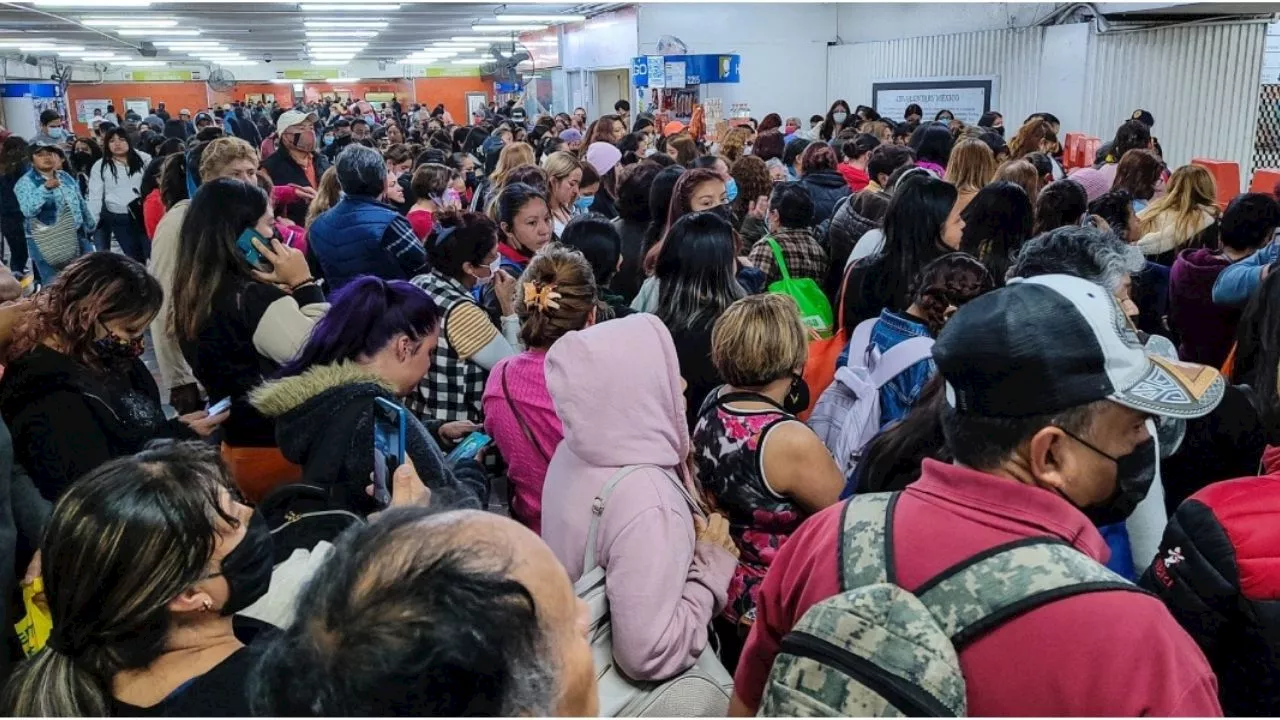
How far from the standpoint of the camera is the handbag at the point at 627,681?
1.84m

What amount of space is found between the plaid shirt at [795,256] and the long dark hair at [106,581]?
3140mm

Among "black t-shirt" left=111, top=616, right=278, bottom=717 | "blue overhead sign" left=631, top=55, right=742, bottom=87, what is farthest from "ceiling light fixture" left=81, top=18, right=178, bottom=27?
"black t-shirt" left=111, top=616, right=278, bottom=717

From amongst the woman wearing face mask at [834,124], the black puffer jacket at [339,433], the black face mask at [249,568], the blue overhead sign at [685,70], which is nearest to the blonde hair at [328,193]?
the black puffer jacket at [339,433]

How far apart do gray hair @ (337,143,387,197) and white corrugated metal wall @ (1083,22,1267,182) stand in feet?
26.6

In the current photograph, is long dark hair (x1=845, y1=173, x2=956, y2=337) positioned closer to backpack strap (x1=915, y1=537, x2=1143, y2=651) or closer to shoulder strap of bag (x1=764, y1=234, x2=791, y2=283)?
shoulder strap of bag (x1=764, y1=234, x2=791, y2=283)

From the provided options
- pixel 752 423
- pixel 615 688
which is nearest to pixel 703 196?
pixel 752 423

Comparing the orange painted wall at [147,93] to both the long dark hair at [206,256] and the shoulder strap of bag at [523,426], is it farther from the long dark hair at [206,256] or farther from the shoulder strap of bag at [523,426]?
the shoulder strap of bag at [523,426]

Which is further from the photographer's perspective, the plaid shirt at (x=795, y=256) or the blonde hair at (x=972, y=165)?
the blonde hair at (x=972, y=165)

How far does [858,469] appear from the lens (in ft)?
7.00

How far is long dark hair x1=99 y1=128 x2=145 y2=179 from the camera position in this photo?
8.81 m

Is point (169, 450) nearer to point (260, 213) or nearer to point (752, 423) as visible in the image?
point (752, 423)

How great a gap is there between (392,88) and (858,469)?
40533 millimetres

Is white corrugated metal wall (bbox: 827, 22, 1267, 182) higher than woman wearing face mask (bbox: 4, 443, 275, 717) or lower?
higher

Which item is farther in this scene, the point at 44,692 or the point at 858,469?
the point at 858,469
